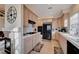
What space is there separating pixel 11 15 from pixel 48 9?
68 cm

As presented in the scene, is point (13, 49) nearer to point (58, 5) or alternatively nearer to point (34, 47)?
A: point (34, 47)

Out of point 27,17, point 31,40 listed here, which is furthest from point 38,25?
point 31,40

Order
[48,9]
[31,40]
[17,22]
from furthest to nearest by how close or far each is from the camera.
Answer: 1. [31,40]
2. [48,9]
3. [17,22]

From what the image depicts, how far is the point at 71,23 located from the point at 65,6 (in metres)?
0.53

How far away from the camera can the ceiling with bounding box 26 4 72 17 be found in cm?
184

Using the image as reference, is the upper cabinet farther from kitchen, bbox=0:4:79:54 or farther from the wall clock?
the wall clock

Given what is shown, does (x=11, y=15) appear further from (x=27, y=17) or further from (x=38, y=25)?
(x=38, y=25)

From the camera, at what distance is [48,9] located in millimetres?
1995

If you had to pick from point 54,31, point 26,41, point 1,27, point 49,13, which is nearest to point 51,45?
point 54,31

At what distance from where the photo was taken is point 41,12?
2037 mm

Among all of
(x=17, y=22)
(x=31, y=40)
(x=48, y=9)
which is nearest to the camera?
(x=17, y=22)

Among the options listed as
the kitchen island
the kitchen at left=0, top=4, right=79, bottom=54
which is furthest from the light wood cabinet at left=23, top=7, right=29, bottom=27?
the kitchen island

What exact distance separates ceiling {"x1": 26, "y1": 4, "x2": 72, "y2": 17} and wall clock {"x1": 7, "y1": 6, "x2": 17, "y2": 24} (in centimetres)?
27
